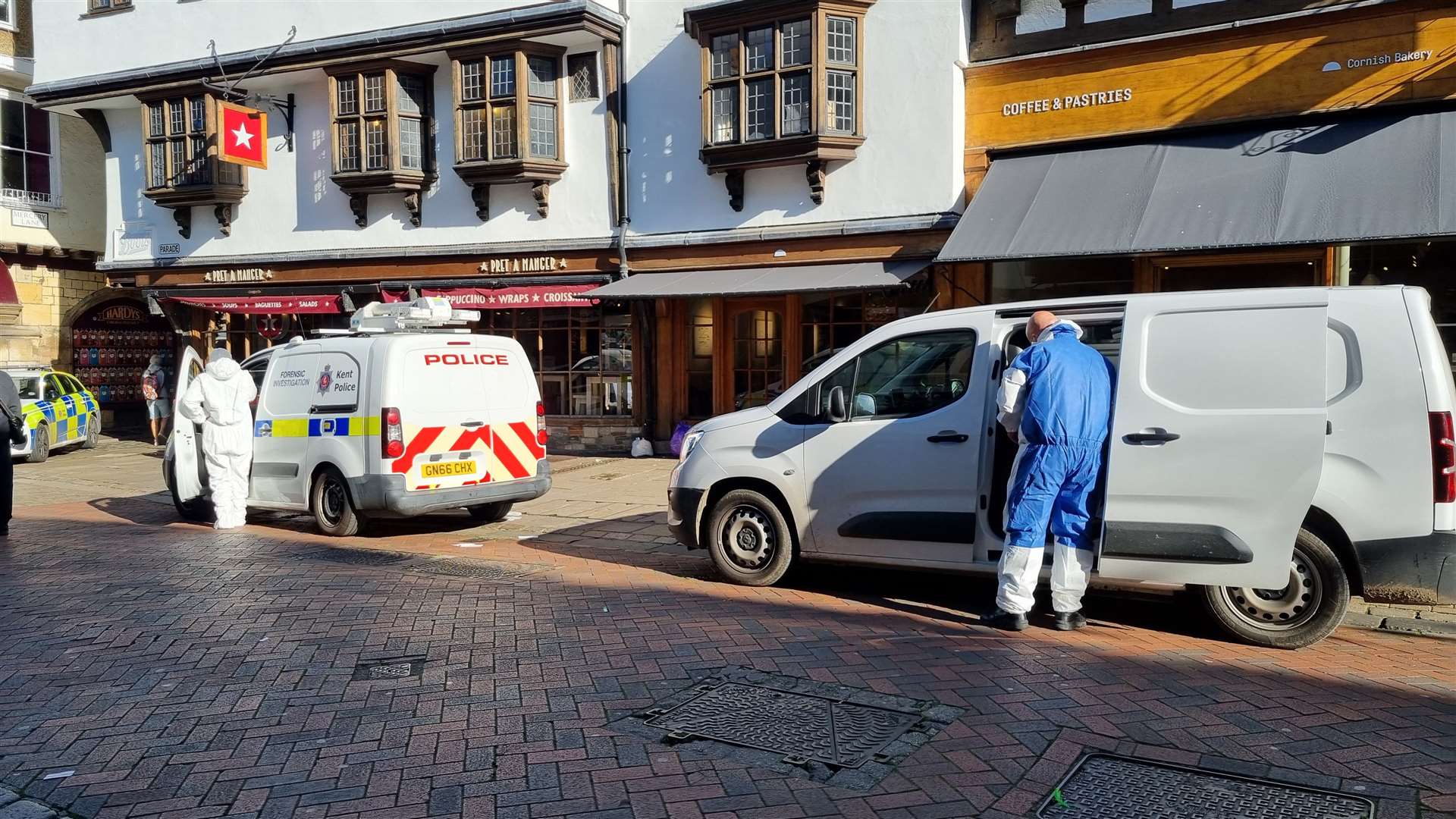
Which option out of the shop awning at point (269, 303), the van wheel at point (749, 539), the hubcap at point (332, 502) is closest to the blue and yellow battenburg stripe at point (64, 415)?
the shop awning at point (269, 303)

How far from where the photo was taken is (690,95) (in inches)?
607

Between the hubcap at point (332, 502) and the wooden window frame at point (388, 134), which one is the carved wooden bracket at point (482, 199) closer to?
the wooden window frame at point (388, 134)

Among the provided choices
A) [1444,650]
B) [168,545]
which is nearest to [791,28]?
[168,545]

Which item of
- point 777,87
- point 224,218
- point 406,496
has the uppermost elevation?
point 777,87

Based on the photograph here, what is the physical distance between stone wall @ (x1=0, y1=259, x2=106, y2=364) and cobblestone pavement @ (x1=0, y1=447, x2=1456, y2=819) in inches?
652

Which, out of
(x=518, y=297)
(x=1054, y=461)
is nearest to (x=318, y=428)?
(x=1054, y=461)

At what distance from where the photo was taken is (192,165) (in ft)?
63.7

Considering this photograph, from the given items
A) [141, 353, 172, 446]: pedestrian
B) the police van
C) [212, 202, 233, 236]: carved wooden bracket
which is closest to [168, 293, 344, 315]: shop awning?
[212, 202, 233, 236]: carved wooden bracket

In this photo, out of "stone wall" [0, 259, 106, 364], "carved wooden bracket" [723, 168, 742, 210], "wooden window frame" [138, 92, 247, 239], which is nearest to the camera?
"carved wooden bracket" [723, 168, 742, 210]

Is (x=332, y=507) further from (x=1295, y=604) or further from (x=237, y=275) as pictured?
(x=237, y=275)

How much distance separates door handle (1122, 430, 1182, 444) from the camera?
5.76 metres

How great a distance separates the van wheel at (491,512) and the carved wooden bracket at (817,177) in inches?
244

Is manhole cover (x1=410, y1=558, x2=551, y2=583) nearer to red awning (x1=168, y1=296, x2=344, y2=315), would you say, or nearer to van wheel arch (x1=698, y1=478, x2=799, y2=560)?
van wheel arch (x1=698, y1=478, x2=799, y2=560)

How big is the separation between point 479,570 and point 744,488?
2.28 meters
